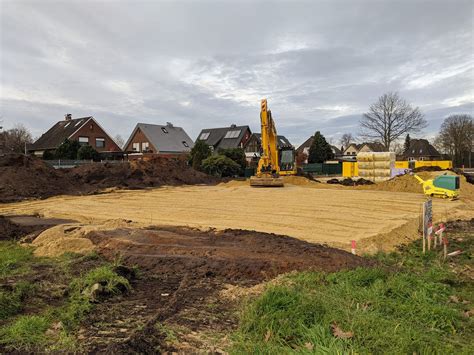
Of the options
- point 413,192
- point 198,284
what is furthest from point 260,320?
point 413,192

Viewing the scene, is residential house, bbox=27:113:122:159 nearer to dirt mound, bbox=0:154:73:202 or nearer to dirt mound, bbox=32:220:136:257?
dirt mound, bbox=0:154:73:202

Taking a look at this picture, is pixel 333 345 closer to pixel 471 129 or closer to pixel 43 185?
pixel 43 185

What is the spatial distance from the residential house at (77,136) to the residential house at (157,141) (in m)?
4.90

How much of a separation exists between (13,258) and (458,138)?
223ft

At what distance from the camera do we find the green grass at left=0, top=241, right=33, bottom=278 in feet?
19.9

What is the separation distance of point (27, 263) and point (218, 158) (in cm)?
3088

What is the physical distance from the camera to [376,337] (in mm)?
3396

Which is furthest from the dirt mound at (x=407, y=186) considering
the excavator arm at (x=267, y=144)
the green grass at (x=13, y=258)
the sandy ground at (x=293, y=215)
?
the green grass at (x=13, y=258)

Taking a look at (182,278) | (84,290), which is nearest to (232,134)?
(182,278)

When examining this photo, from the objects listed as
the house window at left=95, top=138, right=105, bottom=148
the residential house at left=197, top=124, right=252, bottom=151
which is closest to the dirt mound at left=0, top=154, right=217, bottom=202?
the house window at left=95, top=138, right=105, bottom=148

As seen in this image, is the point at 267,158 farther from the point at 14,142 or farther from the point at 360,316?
the point at 14,142

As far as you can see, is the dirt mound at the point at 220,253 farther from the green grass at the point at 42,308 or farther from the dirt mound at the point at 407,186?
the dirt mound at the point at 407,186

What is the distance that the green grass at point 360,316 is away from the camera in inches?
130

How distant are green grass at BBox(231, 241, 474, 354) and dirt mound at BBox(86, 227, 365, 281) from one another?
2.16 ft
